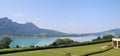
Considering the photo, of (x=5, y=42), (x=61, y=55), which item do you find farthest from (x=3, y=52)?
(x=5, y=42)

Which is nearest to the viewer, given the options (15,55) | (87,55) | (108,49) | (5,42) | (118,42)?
(15,55)

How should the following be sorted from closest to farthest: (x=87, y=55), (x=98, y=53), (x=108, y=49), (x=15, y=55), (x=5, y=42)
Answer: (x=15, y=55)
(x=87, y=55)
(x=98, y=53)
(x=108, y=49)
(x=5, y=42)

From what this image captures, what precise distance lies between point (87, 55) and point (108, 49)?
417 inches

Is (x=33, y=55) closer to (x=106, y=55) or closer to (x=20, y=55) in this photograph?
(x=20, y=55)

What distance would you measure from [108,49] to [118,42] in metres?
5.49

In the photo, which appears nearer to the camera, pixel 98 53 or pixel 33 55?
pixel 33 55

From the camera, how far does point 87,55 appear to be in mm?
51062

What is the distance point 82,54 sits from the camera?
50656 millimetres

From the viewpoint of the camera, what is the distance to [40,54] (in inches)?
1973

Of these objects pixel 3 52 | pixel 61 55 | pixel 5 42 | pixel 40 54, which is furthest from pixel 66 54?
pixel 5 42

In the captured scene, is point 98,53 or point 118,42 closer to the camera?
point 98,53

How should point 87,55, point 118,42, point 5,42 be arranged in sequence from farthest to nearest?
point 5,42
point 118,42
point 87,55

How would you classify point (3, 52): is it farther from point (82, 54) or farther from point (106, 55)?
point (106, 55)

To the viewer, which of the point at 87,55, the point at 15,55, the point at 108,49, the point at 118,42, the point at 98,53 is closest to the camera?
the point at 15,55
